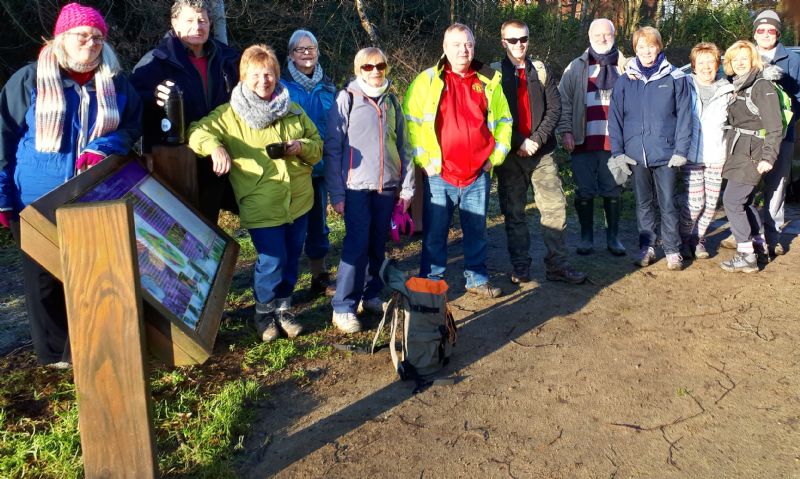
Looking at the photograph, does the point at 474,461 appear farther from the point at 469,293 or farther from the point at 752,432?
the point at 469,293

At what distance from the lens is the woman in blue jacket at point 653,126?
586 cm

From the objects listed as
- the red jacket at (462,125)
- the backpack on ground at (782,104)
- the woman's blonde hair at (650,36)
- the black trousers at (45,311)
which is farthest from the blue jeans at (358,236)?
the backpack on ground at (782,104)

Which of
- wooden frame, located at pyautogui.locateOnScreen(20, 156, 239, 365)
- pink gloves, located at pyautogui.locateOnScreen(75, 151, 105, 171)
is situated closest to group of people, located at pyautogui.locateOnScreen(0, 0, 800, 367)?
pink gloves, located at pyautogui.locateOnScreen(75, 151, 105, 171)

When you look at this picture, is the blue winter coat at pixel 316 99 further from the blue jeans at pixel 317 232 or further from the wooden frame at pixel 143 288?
the wooden frame at pixel 143 288

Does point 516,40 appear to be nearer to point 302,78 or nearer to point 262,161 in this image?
point 302,78

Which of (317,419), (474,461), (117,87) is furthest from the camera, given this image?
(117,87)

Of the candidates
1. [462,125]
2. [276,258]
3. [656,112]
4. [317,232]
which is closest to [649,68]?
[656,112]

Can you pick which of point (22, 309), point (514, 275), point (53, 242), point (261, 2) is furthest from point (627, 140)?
point (261, 2)

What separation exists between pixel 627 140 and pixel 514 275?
61.0 inches

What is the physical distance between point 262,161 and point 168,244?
959 millimetres

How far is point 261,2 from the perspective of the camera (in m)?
11.2

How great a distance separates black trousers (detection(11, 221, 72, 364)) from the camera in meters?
3.98

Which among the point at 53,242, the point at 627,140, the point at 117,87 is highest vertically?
the point at 117,87

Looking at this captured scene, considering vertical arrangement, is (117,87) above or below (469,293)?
above
